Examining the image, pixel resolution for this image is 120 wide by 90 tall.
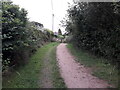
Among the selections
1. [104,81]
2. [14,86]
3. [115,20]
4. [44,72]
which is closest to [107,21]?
[115,20]

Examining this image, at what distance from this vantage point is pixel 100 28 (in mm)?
8578

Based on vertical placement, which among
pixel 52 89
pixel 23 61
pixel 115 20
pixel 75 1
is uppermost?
pixel 75 1

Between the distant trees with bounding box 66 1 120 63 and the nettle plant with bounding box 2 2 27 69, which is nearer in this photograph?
the nettle plant with bounding box 2 2 27 69

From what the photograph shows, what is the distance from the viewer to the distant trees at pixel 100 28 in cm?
677

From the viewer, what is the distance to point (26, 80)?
16.2ft

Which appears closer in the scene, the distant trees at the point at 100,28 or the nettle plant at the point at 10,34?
the nettle plant at the point at 10,34

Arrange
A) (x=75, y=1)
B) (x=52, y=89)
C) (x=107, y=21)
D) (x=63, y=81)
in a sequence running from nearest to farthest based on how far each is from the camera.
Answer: (x=52, y=89) < (x=63, y=81) < (x=107, y=21) < (x=75, y=1)

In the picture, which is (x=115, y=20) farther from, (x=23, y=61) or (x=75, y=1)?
(x=23, y=61)

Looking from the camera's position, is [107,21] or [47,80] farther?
[107,21]

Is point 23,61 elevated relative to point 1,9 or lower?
lower

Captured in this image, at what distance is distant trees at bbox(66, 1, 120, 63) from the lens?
677 cm

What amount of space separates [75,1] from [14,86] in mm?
8678

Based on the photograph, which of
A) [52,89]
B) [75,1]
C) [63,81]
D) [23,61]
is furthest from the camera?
[75,1]

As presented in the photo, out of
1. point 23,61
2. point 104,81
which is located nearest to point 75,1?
point 23,61
